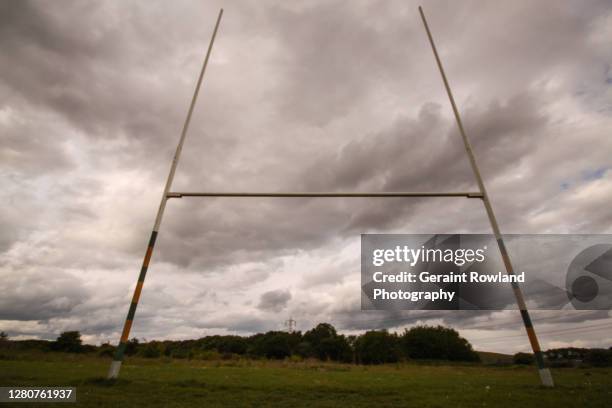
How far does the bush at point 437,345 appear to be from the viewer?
75562 mm

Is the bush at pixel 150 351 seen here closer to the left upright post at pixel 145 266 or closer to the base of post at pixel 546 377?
the left upright post at pixel 145 266

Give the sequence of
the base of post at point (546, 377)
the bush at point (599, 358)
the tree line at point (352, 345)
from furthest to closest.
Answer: the tree line at point (352, 345) → the bush at point (599, 358) → the base of post at point (546, 377)

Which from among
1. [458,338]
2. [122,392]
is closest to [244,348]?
[458,338]

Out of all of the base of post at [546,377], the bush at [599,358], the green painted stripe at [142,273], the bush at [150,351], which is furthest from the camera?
the bush at [150,351]

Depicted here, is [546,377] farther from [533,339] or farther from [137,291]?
[137,291]

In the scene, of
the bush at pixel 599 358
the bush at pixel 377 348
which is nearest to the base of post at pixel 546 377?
the bush at pixel 599 358

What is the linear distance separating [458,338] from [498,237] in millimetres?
78894

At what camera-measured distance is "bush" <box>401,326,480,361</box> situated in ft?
248

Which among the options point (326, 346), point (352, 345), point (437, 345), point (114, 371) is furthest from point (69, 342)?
point (437, 345)

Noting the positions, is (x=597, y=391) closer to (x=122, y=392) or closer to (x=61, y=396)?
(x=122, y=392)

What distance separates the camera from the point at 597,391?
8.36 meters

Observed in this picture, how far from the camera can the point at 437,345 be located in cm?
7719

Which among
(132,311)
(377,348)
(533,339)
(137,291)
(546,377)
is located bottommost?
(546,377)

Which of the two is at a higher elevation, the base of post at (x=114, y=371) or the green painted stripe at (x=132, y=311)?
the green painted stripe at (x=132, y=311)
